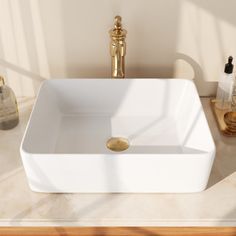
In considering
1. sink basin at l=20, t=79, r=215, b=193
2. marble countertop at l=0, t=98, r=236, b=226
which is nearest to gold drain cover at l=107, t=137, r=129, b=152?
sink basin at l=20, t=79, r=215, b=193

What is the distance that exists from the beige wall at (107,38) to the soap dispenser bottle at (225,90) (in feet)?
0.24

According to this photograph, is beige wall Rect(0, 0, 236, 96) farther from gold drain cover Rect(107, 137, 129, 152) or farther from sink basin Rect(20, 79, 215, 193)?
gold drain cover Rect(107, 137, 129, 152)

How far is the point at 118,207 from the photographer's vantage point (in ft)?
3.01

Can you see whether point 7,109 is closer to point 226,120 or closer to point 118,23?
point 118,23

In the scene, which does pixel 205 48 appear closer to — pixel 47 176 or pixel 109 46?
pixel 109 46

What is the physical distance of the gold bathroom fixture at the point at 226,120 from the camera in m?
1.14

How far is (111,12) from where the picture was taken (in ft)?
3.80

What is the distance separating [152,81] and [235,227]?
53cm

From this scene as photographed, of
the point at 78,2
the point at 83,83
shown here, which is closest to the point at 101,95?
the point at 83,83

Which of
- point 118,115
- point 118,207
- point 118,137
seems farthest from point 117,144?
point 118,207

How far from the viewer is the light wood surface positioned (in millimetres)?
888

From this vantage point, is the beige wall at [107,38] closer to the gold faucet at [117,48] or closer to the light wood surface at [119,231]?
the gold faucet at [117,48]

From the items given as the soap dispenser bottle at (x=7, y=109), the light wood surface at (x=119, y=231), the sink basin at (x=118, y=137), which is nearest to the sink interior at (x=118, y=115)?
the sink basin at (x=118, y=137)

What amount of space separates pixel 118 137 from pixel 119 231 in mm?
347
